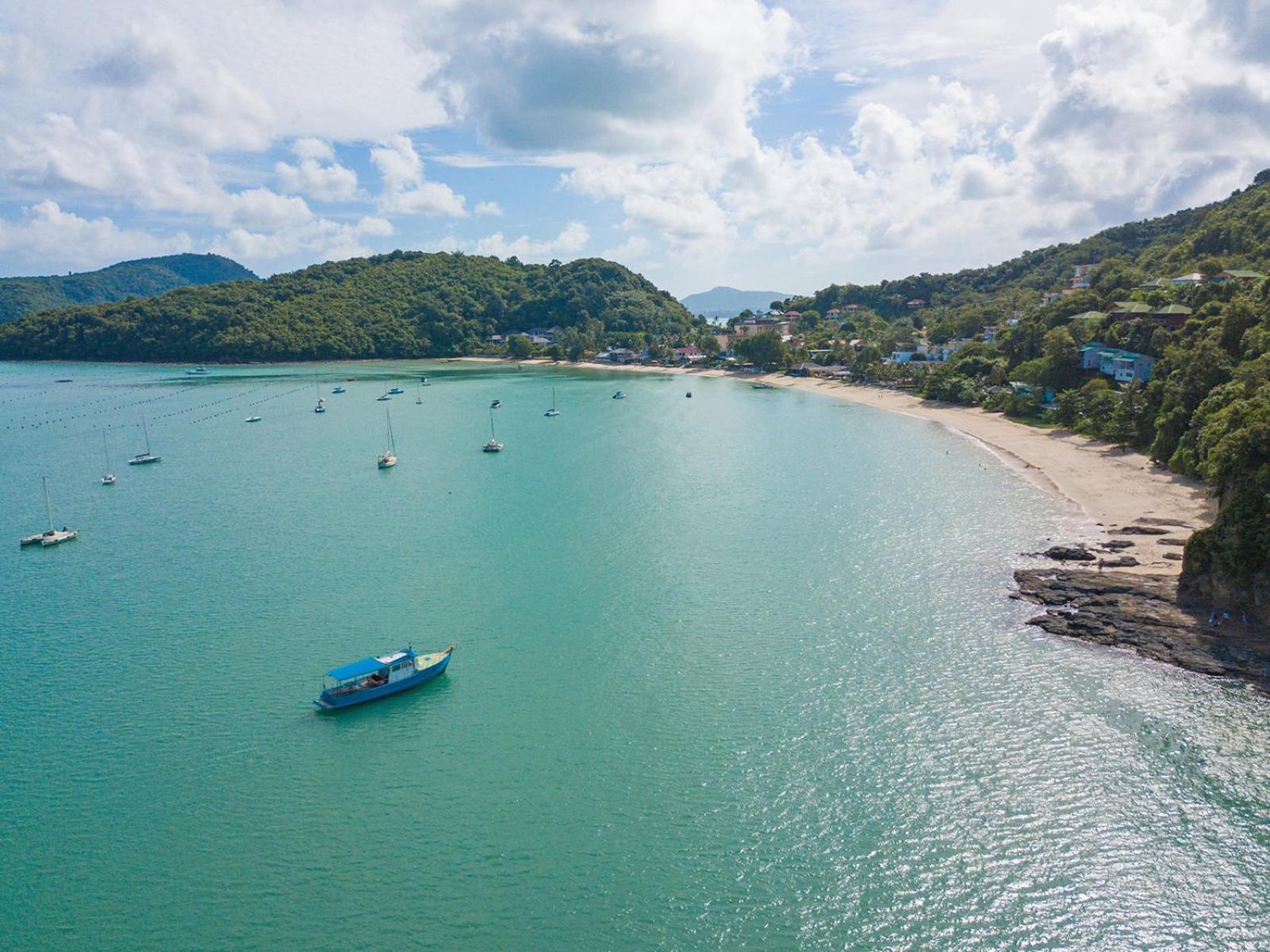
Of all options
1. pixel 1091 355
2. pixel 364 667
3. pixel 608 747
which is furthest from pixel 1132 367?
pixel 364 667

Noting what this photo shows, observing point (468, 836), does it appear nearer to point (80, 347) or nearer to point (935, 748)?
point (935, 748)

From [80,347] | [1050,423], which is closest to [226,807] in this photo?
[1050,423]

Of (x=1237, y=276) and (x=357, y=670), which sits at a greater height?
(x=1237, y=276)

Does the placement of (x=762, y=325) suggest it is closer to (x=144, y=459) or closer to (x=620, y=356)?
(x=620, y=356)

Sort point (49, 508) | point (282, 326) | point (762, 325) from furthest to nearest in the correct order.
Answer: point (762, 325)
point (282, 326)
point (49, 508)

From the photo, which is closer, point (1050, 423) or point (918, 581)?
point (918, 581)

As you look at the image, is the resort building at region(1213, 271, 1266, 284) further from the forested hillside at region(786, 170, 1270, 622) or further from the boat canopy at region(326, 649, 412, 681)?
the boat canopy at region(326, 649, 412, 681)
